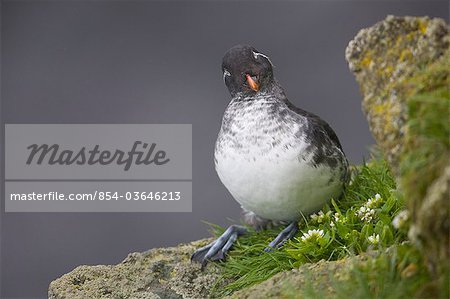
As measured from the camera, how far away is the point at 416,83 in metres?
2.75

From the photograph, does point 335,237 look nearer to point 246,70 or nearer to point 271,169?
point 271,169

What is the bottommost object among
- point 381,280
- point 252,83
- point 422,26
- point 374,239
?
point 381,280

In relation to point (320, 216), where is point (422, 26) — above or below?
above

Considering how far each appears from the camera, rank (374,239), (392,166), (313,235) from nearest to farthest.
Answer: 1. (392,166)
2. (374,239)
3. (313,235)

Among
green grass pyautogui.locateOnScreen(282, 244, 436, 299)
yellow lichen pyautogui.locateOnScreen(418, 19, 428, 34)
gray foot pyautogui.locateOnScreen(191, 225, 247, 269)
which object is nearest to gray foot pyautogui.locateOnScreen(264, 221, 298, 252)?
gray foot pyautogui.locateOnScreen(191, 225, 247, 269)

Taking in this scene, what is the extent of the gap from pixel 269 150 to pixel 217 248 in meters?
0.64

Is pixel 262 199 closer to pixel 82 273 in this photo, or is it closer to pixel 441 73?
pixel 82 273

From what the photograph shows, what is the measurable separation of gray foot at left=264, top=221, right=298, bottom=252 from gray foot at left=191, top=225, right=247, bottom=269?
0.83 ft

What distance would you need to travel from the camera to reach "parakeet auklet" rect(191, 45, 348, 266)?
372cm

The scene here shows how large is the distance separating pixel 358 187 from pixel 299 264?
0.78 m

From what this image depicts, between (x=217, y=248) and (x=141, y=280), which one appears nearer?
(x=141, y=280)

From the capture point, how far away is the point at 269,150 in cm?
371

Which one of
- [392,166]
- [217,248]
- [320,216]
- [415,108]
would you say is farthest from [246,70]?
[415,108]

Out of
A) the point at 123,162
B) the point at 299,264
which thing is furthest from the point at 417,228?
the point at 123,162
